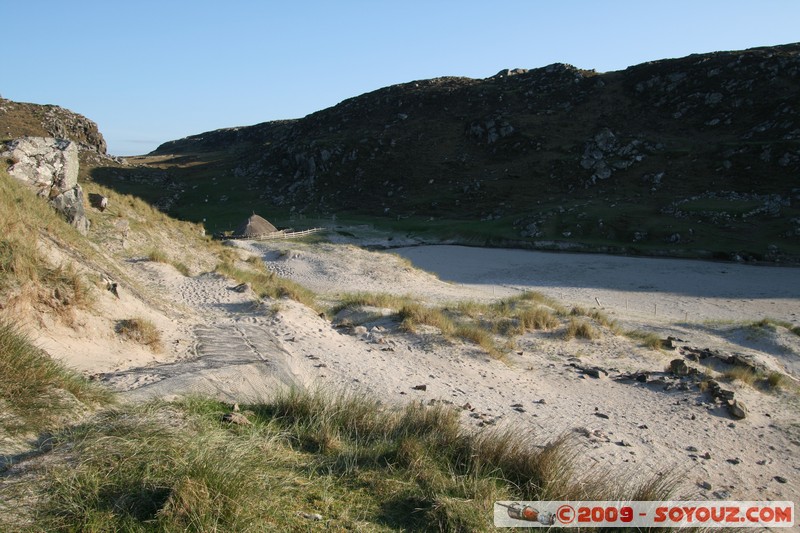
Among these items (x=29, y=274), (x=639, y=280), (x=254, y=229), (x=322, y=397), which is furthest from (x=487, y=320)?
(x=254, y=229)

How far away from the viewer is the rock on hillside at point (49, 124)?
62159 millimetres

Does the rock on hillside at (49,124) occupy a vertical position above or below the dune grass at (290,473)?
above

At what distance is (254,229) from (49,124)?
48110 millimetres

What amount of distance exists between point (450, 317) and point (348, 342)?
4610mm

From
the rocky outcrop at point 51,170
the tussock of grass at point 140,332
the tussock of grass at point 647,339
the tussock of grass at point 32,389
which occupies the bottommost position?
the tussock of grass at point 647,339

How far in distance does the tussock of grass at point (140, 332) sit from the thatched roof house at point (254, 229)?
91.8 ft

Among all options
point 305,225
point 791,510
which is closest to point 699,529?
point 791,510

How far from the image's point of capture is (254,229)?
123 ft

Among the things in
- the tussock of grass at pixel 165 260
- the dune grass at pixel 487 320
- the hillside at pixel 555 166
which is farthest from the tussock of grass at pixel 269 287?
the hillside at pixel 555 166

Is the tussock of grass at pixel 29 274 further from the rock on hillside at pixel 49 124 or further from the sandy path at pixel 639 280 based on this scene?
the rock on hillside at pixel 49 124

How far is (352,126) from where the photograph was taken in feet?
280

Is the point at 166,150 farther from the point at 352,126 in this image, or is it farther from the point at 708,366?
the point at 708,366

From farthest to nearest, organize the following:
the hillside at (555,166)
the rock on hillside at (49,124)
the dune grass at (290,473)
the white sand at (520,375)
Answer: the rock on hillside at (49,124) → the hillside at (555,166) → the white sand at (520,375) → the dune grass at (290,473)

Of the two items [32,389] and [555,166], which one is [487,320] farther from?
[555,166]
